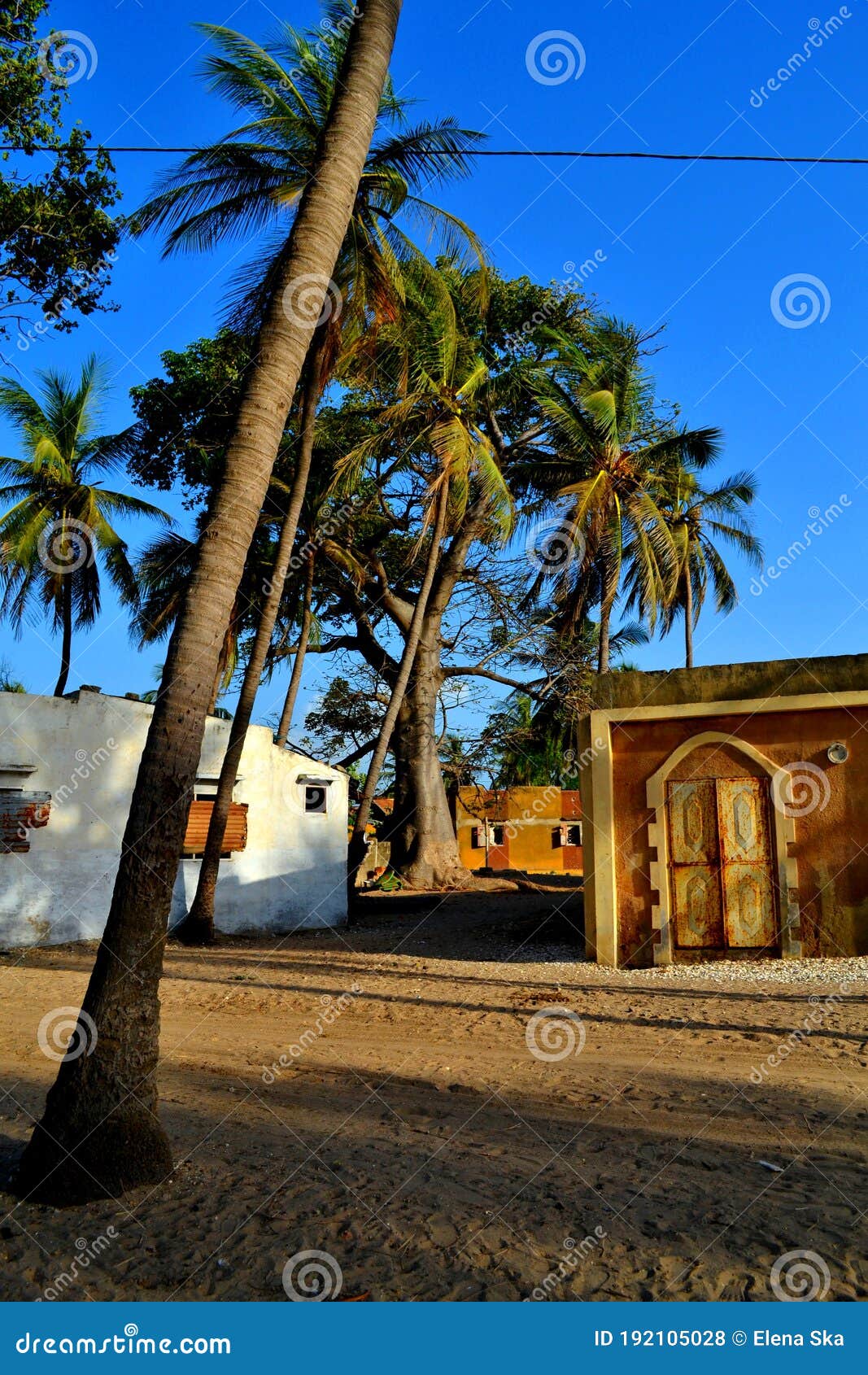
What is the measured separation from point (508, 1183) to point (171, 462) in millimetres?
22718

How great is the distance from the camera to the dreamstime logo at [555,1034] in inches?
331

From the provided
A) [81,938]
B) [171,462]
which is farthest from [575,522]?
[81,938]

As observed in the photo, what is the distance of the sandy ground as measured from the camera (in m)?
4.23

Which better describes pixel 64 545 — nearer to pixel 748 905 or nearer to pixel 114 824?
pixel 114 824

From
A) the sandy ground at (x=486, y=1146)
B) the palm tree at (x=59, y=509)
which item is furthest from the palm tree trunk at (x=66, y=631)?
the sandy ground at (x=486, y=1146)

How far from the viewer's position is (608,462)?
2211 cm

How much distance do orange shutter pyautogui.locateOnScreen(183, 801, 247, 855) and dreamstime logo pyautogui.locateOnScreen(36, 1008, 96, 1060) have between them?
25.2 feet

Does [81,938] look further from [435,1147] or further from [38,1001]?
[435,1147]

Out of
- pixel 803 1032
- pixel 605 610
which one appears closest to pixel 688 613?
pixel 605 610

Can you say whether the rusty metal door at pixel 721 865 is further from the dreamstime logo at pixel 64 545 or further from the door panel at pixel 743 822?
the dreamstime logo at pixel 64 545

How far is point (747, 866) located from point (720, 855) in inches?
13.5

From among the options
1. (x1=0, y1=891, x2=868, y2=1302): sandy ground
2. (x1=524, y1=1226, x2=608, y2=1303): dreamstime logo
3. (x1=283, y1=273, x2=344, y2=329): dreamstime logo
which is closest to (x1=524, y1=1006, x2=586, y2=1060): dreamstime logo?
(x1=0, y1=891, x2=868, y2=1302): sandy ground

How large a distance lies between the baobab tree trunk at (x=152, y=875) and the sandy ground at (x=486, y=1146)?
0.69ft

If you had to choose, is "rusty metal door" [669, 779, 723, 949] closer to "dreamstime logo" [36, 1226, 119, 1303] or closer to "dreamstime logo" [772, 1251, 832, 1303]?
"dreamstime logo" [772, 1251, 832, 1303]
